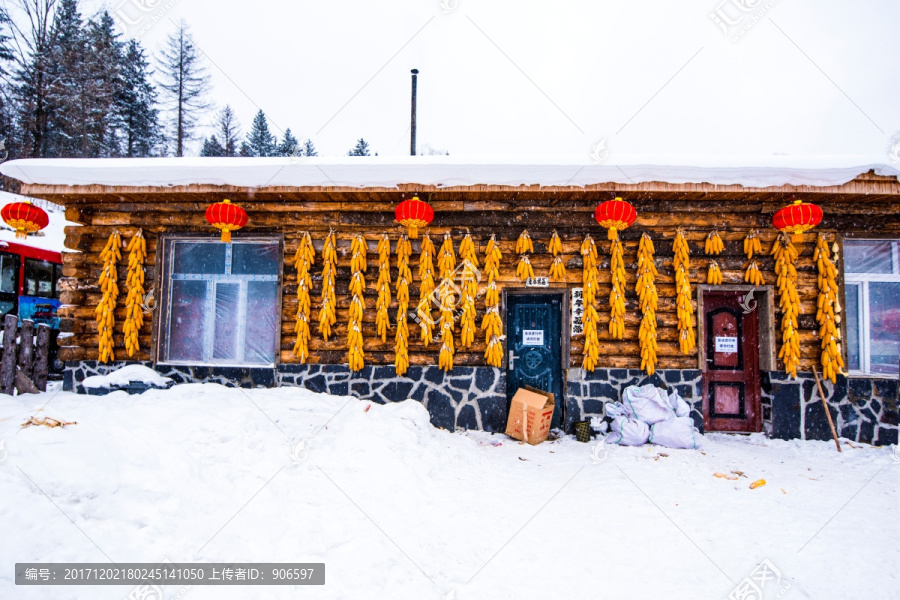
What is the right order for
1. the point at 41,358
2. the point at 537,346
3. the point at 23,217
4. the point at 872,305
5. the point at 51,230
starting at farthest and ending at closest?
1. the point at 51,230
2. the point at 537,346
3. the point at 872,305
4. the point at 41,358
5. the point at 23,217

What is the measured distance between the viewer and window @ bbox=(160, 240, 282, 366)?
6.74 metres

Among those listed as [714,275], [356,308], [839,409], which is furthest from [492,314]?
[839,409]

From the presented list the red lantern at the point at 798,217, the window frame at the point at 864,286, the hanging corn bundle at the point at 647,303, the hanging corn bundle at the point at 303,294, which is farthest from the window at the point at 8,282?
the window frame at the point at 864,286

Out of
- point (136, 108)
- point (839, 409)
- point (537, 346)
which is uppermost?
point (136, 108)

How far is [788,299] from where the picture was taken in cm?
631

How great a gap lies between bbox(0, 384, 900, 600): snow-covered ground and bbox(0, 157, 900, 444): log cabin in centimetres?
119

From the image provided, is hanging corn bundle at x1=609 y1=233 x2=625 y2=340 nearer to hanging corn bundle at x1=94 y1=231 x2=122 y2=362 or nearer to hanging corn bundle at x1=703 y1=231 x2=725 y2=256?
hanging corn bundle at x1=703 y1=231 x2=725 y2=256

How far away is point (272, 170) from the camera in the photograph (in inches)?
229

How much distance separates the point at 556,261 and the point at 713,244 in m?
2.36

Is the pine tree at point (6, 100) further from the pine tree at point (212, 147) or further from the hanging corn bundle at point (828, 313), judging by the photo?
the hanging corn bundle at point (828, 313)

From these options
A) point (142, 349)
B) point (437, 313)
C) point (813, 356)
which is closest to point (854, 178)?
point (813, 356)

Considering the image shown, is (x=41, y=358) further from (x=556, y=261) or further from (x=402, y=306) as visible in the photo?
(x=556, y=261)

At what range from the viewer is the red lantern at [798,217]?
18.4ft

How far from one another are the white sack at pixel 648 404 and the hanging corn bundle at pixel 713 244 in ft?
7.24
